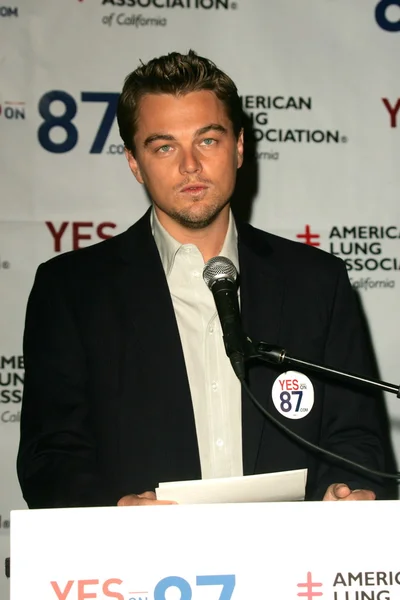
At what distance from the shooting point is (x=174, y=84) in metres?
2.41

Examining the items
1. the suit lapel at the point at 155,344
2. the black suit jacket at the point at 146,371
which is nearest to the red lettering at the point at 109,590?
the black suit jacket at the point at 146,371

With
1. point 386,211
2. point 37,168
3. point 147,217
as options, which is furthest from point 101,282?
point 386,211

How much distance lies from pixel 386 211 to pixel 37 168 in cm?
142

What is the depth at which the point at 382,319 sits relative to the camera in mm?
3480

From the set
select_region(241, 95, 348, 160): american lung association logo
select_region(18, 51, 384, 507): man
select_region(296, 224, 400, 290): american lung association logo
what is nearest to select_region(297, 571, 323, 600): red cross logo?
select_region(18, 51, 384, 507): man

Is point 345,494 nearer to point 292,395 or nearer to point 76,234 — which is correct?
point 292,395

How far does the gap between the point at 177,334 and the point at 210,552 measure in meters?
1.03

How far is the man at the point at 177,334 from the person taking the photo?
2236 mm

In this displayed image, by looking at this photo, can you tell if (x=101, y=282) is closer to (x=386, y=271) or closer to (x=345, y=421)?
(x=345, y=421)

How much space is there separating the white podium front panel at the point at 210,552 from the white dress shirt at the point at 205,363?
878 millimetres

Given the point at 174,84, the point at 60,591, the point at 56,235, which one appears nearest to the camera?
the point at 60,591

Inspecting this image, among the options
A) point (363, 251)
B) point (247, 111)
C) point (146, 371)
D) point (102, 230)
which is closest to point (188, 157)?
point (146, 371)

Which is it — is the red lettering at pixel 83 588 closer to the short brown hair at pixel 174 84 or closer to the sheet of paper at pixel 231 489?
the sheet of paper at pixel 231 489

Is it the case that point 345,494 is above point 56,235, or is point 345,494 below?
below
